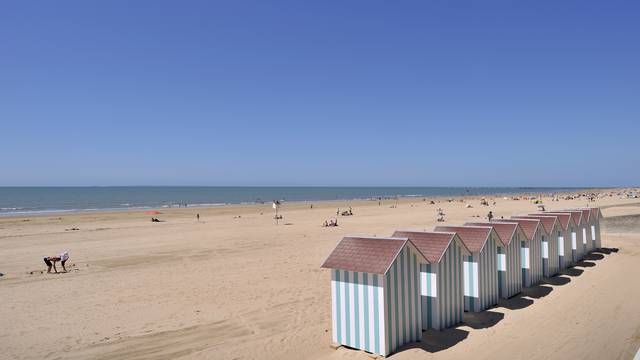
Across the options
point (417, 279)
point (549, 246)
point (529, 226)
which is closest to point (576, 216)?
point (549, 246)

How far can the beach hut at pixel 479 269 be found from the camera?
930 cm

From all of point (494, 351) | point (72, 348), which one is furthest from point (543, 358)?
point (72, 348)

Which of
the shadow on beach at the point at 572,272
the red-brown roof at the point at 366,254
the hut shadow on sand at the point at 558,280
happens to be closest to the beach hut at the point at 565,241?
the shadow on beach at the point at 572,272

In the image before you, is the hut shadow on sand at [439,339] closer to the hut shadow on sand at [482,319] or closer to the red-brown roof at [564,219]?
the hut shadow on sand at [482,319]

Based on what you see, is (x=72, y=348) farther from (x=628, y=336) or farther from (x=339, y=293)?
(x=628, y=336)

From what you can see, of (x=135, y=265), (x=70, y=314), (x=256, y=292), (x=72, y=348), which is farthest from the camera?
(x=135, y=265)

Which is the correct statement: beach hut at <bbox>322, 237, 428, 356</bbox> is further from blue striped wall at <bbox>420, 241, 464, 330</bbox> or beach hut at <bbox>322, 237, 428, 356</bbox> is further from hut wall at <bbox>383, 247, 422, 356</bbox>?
blue striped wall at <bbox>420, 241, 464, 330</bbox>

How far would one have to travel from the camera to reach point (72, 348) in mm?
8117

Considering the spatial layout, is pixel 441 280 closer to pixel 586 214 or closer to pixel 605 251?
pixel 586 214

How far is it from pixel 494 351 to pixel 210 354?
4812 millimetres

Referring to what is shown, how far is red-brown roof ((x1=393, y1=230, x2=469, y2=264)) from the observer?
813 centimetres

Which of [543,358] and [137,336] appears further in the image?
[137,336]

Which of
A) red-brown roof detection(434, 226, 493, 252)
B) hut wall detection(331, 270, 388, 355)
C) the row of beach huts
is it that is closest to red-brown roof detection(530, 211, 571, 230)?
the row of beach huts

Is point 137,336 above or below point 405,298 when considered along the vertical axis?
below
